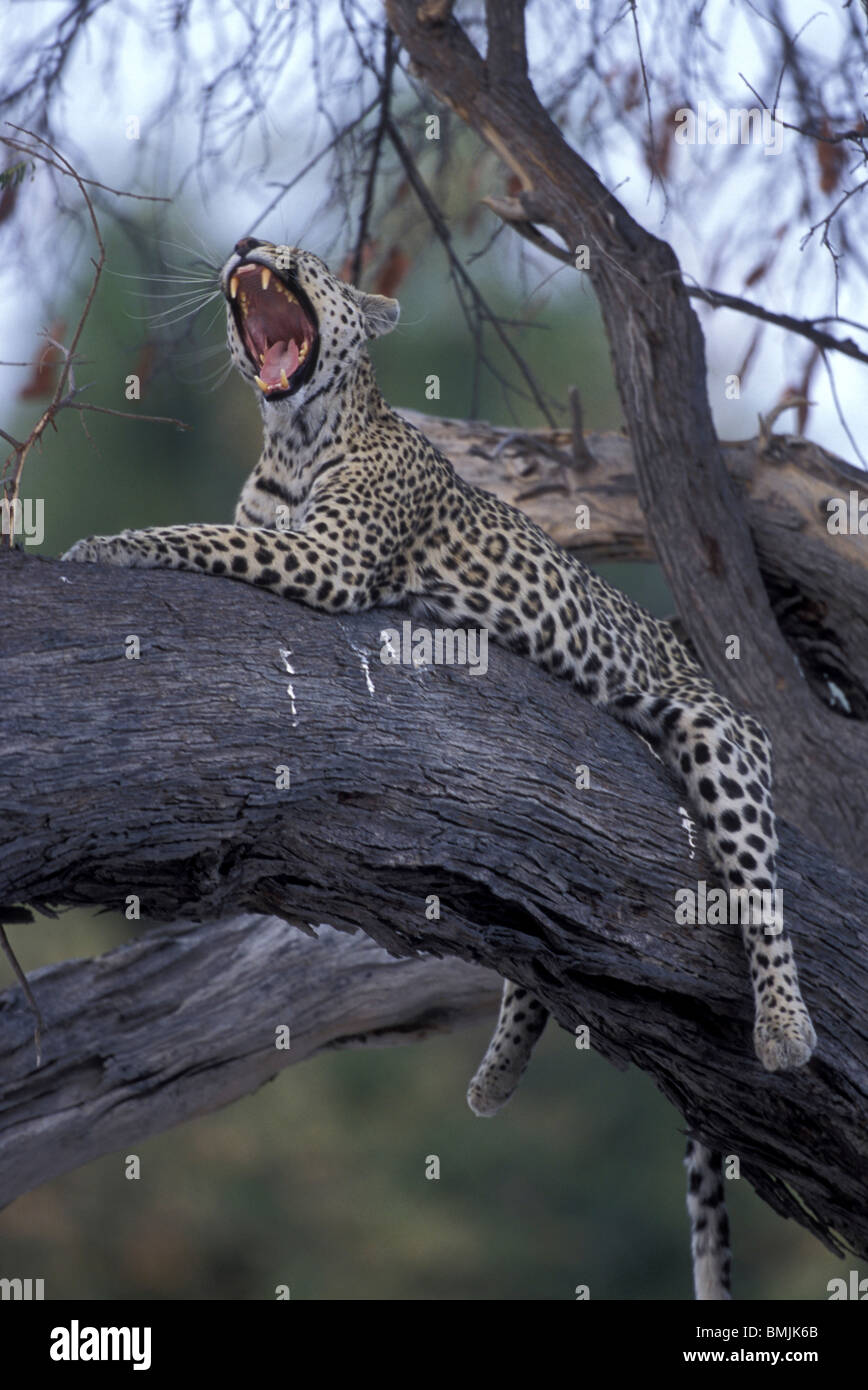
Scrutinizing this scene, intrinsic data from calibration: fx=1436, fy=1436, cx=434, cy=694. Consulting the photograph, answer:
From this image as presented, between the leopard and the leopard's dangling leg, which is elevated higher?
the leopard

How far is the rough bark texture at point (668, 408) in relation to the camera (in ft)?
18.0

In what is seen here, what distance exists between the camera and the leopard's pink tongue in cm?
452

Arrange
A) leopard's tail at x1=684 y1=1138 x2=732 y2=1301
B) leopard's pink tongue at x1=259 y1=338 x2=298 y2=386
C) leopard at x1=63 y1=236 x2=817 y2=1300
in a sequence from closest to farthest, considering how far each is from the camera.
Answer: leopard at x1=63 y1=236 x2=817 y2=1300 < leopard's pink tongue at x1=259 y1=338 x2=298 y2=386 < leopard's tail at x1=684 y1=1138 x2=732 y2=1301

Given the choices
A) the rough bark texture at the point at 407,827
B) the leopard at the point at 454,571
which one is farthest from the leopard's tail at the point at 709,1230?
the rough bark texture at the point at 407,827

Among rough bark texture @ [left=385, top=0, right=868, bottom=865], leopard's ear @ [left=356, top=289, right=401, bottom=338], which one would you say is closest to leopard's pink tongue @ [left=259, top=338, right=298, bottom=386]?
leopard's ear @ [left=356, top=289, right=401, bottom=338]

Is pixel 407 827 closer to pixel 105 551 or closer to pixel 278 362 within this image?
pixel 105 551

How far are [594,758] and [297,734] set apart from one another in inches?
35.6

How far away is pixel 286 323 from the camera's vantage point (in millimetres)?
4617

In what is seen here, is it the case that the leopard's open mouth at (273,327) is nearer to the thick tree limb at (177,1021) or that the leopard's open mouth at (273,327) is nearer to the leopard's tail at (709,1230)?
the thick tree limb at (177,1021)

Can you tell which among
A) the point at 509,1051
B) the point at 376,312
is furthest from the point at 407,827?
the point at 376,312

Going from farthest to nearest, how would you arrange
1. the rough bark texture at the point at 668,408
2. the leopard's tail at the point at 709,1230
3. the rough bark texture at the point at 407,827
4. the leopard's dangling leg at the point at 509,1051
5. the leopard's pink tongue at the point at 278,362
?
the rough bark texture at the point at 668,408, the leopard's dangling leg at the point at 509,1051, the leopard's tail at the point at 709,1230, the leopard's pink tongue at the point at 278,362, the rough bark texture at the point at 407,827

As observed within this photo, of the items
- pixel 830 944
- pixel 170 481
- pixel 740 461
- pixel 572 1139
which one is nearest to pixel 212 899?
pixel 830 944

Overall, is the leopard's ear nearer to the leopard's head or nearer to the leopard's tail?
the leopard's head

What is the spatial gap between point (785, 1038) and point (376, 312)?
270 cm
